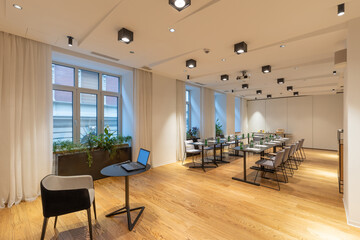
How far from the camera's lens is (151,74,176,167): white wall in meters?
5.36

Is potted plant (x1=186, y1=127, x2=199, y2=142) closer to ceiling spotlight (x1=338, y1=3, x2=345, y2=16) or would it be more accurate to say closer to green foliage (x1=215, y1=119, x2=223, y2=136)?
green foliage (x1=215, y1=119, x2=223, y2=136)

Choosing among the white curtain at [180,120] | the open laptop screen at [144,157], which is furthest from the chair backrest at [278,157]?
the white curtain at [180,120]

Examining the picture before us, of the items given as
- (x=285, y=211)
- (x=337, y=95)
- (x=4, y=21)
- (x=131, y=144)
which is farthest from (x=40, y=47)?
(x=337, y=95)

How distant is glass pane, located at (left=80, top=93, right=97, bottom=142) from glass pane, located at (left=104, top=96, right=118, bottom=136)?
32 centimetres

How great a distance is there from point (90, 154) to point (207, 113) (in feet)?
15.8

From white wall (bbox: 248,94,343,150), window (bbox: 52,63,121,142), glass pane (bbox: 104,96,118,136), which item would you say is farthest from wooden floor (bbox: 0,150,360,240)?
white wall (bbox: 248,94,343,150)

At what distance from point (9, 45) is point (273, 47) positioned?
16.1 ft

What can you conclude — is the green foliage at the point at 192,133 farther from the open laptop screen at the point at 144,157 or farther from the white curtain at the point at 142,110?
the open laptop screen at the point at 144,157

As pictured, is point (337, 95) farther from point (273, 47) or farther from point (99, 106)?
point (99, 106)

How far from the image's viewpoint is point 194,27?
260 cm

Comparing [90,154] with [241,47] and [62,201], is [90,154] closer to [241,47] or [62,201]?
[62,201]

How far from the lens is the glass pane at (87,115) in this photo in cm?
Answer: 439

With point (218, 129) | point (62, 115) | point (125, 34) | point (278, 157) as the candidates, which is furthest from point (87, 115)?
point (218, 129)

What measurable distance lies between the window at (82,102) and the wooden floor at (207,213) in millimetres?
1514
